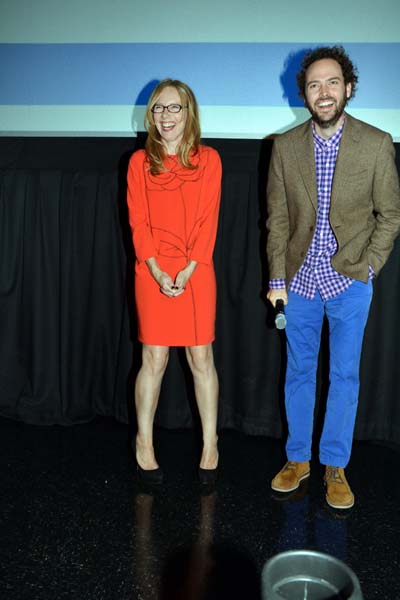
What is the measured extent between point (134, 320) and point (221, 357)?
441 mm

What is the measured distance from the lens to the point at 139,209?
237cm

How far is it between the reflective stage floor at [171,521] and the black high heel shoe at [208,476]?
4cm

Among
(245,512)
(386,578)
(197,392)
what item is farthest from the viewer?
(197,392)

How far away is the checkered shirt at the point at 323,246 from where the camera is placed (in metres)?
2.22

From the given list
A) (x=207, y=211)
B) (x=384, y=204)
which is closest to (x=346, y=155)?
(x=384, y=204)

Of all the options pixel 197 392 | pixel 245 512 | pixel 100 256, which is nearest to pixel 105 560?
pixel 245 512

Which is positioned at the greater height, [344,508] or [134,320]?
[134,320]

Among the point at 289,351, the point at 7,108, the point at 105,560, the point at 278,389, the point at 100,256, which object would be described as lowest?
the point at 105,560

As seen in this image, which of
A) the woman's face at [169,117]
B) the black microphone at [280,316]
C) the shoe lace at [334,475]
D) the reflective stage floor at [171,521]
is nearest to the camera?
the reflective stage floor at [171,521]

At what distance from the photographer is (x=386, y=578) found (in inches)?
76.5

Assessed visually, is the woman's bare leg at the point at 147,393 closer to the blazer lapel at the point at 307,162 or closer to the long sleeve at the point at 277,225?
the long sleeve at the point at 277,225

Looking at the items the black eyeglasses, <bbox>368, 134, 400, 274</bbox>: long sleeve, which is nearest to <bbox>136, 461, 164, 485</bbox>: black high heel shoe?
<bbox>368, 134, 400, 274</bbox>: long sleeve

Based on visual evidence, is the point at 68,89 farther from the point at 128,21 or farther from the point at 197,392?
the point at 197,392

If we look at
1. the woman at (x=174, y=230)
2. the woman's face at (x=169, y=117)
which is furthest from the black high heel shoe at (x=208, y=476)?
the woman's face at (x=169, y=117)
